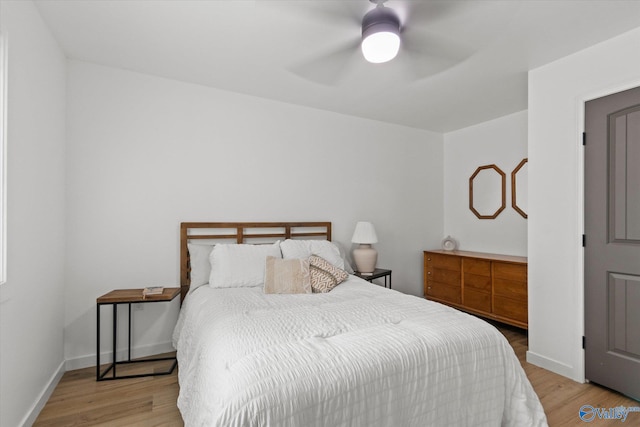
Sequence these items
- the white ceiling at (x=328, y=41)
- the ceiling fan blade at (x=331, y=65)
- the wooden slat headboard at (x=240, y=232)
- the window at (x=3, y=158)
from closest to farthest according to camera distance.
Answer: the window at (x=3, y=158), the white ceiling at (x=328, y=41), the ceiling fan blade at (x=331, y=65), the wooden slat headboard at (x=240, y=232)

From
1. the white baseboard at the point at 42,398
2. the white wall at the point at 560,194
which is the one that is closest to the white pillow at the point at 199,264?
the white baseboard at the point at 42,398

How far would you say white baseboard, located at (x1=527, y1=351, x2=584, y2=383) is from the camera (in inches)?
102

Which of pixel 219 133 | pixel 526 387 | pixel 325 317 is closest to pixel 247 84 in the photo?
pixel 219 133

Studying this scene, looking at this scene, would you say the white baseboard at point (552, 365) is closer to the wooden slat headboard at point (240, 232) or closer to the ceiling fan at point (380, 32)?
the wooden slat headboard at point (240, 232)

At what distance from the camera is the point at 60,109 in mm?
2551

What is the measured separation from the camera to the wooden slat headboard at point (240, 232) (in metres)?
3.05

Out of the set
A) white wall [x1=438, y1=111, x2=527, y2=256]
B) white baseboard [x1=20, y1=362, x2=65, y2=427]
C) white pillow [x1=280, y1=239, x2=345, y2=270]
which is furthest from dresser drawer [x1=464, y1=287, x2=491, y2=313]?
white baseboard [x1=20, y1=362, x2=65, y2=427]

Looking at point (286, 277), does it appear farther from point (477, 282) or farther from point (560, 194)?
point (477, 282)

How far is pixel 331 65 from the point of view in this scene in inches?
106

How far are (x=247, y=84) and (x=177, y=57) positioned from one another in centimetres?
69

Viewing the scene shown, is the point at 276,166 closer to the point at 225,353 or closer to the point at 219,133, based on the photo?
the point at 219,133

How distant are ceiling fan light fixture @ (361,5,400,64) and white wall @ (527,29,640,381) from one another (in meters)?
1.67

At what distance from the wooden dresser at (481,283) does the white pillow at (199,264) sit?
116 inches

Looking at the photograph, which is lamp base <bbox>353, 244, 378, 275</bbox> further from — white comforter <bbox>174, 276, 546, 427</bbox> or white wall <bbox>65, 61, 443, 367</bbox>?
white comforter <bbox>174, 276, 546, 427</bbox>
